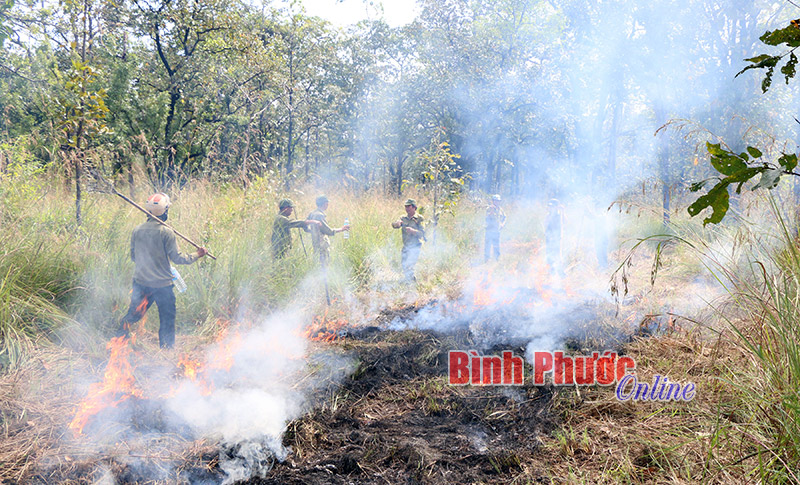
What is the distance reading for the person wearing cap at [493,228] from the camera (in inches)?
358

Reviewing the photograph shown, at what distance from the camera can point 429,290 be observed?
6.98 metres

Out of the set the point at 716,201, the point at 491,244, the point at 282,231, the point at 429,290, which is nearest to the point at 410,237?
the point at 429,290

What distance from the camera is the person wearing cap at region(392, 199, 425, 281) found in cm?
745

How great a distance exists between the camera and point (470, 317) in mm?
5473

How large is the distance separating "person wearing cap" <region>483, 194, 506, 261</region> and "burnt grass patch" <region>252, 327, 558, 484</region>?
4.84m

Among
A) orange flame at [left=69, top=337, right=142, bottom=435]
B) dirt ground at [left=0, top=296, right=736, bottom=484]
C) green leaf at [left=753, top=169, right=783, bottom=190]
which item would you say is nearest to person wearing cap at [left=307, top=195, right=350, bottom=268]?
dirt ground at [left=0, top=296, right=736, bottom=484]

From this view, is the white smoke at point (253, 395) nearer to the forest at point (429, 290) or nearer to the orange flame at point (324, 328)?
the forest at point (429, 290)

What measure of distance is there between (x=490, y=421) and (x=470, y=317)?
211cm

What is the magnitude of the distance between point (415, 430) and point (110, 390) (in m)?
2.29

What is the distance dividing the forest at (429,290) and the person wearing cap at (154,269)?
6cm

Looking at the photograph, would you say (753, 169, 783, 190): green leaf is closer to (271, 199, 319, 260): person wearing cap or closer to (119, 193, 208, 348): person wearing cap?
(119, 193, 208, 348): person wearing cap

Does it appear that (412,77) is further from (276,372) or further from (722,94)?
(276,372)

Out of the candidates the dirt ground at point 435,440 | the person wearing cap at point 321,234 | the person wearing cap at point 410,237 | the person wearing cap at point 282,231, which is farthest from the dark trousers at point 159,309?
the person wearing cap at point 410,237

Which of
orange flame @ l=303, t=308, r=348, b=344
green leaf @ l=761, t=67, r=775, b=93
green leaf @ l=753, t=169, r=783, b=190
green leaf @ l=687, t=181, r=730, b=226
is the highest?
green leaf @ l=761, t=67, r=775, b=93
